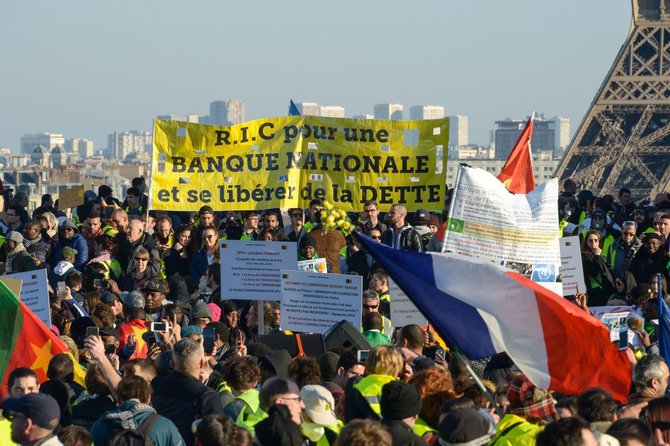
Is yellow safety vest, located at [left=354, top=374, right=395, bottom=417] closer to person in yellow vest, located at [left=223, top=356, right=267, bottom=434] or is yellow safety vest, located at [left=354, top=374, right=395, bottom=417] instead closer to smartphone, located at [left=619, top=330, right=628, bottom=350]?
person in yellow vest, located at [left=223, top=356, right=267, bottom=434]

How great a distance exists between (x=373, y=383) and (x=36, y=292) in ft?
16.2

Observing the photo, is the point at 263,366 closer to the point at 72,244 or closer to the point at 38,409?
the point at 38,409

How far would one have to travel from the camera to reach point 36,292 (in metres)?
12.7

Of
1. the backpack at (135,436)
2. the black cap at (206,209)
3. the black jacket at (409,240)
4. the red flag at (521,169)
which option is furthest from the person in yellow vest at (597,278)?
the backpack at (135,436)

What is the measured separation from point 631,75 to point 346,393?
160 ft

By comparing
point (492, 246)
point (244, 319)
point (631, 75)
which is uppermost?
point (631, 75)

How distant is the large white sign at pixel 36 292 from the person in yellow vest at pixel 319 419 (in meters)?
4.75

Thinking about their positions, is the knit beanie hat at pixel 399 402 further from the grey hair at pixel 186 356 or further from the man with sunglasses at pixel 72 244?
the man with sunglasses at pixel 72 244

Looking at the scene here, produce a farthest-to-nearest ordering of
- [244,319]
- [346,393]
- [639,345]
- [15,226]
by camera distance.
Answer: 1. [15,226]
2. [244,319]
3. [639,345]
4. [346,393]

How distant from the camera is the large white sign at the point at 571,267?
1393 centimetres

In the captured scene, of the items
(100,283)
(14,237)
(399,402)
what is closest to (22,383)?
(399,402)

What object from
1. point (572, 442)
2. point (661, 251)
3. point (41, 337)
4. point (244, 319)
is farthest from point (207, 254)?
point (572, 442)

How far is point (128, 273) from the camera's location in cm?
Result: 1510

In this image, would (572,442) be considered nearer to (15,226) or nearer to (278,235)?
(278,235)
